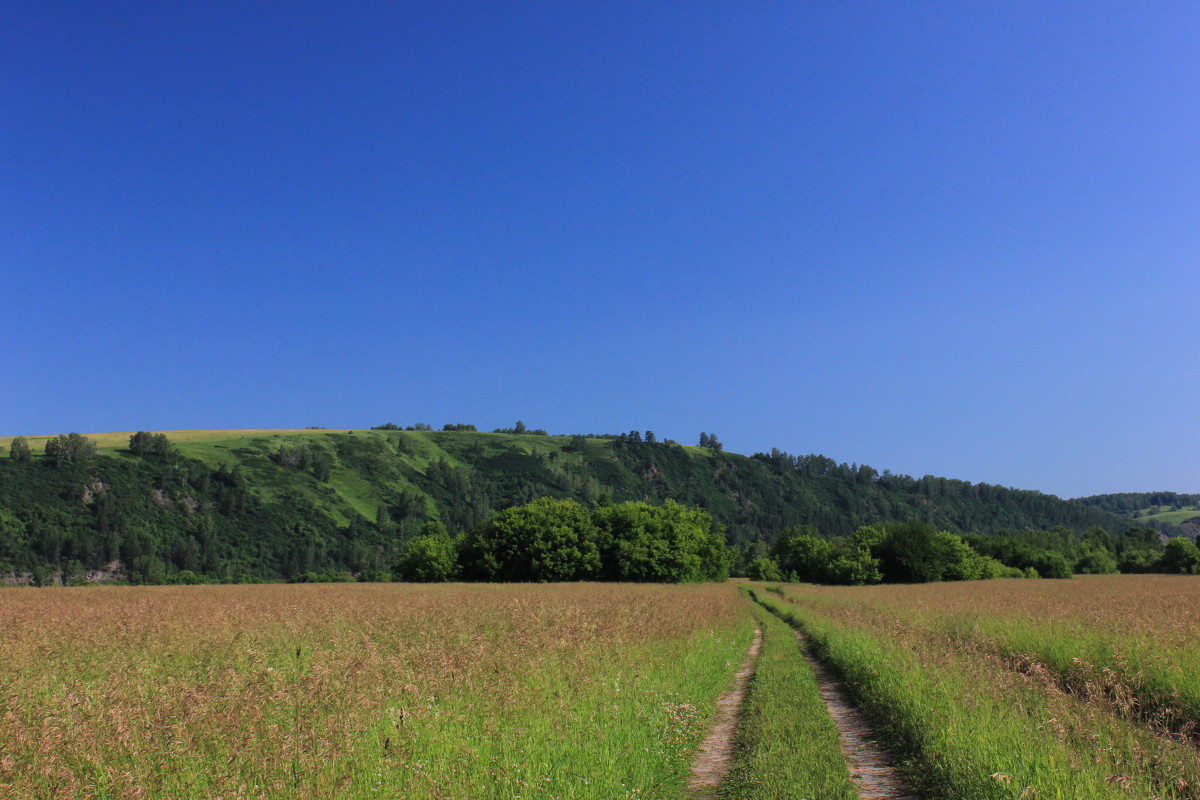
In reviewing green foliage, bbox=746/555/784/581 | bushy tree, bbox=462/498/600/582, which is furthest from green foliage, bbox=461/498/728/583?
green foliage, bbox=746/555/784/581

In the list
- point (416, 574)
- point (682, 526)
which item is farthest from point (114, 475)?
point (682, 526)

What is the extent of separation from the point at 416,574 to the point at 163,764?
75.6 metres

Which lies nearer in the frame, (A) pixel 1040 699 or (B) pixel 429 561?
(A) pixel 1040 699

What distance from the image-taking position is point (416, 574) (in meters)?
78.1

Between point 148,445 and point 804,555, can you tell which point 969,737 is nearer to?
point 804,555

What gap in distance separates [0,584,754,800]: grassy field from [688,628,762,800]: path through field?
190 millimetres

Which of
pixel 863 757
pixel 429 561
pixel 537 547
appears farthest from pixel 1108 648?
pixel 429 561

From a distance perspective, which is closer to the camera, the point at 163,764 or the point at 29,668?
the point at 163,764

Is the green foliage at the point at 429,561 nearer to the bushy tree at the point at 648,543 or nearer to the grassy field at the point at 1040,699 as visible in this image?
the bushy tree at the point at 648,543

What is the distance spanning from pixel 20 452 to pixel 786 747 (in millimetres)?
198827

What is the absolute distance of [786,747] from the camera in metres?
8.66

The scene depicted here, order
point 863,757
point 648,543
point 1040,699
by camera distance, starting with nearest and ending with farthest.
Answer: point 863,757
point 1040,699
point 648,543

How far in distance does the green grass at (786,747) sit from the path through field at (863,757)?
151 millimetres

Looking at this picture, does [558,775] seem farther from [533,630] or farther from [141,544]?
[141,544]
